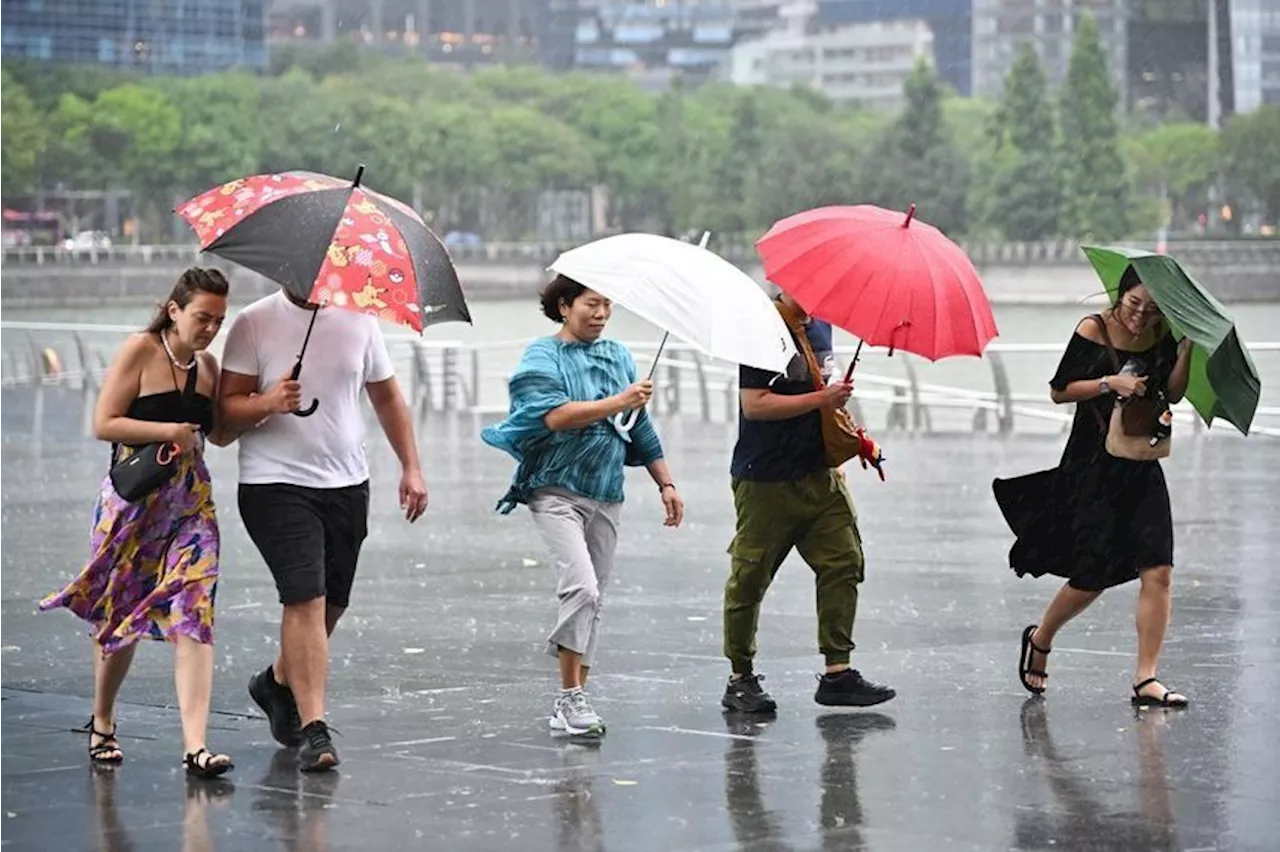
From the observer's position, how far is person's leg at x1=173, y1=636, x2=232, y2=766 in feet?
23.5

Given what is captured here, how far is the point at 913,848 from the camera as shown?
20.2 feet

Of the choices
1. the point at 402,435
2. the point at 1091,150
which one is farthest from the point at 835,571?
the point at 1091,150

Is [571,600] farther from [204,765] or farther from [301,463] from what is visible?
[204,765]

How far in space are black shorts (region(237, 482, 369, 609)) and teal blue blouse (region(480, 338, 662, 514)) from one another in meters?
0.63

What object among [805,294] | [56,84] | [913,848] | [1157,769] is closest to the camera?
[913,848]

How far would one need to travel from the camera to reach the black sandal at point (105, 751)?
290 inches

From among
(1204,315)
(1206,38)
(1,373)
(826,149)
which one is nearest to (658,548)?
(1204,315)

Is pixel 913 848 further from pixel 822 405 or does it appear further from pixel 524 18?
pixel 524 18

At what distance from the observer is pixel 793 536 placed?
8344mm

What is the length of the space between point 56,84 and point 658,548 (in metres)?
119

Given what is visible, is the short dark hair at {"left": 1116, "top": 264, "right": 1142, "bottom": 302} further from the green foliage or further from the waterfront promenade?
the green foliage

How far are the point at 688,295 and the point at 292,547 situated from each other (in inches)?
53.0

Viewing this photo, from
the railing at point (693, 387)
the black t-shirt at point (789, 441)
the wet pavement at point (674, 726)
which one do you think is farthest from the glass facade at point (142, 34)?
the black t-shirt at point (789, 441)

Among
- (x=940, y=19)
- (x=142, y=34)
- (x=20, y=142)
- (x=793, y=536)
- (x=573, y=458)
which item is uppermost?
(x=940, y=19)
